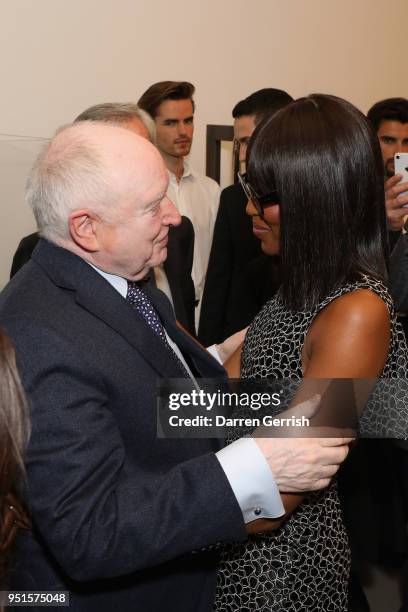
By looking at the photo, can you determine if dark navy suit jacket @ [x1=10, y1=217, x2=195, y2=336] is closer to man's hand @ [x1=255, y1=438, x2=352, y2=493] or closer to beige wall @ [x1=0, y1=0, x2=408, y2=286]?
beige wall @ [x1=0, y1=0, x2=408, y2=286]

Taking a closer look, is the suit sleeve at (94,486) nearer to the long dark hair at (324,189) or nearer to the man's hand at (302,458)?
the man's hand at (302,458)

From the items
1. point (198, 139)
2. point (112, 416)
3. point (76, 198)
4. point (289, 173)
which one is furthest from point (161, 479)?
point (198, 139)

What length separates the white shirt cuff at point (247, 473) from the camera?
1.26 m

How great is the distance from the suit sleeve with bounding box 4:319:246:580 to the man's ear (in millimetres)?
201

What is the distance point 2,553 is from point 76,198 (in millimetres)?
611

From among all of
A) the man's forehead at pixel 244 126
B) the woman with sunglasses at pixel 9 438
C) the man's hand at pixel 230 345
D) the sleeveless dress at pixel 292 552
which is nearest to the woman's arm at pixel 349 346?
the sleeveless dress at pixel 292 552

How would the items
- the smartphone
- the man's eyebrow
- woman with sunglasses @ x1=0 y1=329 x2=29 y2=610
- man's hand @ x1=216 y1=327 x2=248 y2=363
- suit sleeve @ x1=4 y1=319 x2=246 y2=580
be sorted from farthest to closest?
the smartphone → man's hand @ x1=216 y1=327 x2=248 y2=363 → the man's eyebrow → suit sleeve @ x1=4 y1=319 x2=246 y2=580 → woman with sunglasses @ x1=0 y1=329 x2=29 y2=610

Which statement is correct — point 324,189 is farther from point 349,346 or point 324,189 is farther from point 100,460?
point 100,460

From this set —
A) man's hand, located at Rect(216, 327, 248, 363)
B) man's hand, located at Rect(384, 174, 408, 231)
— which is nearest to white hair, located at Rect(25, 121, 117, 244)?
man's hand, located at Rect(216, 327, 248, 363)

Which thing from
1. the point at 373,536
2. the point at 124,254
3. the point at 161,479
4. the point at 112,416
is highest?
the point at 124,254

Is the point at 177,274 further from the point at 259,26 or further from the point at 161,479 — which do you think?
the point at 259,26

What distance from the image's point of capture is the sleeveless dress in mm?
1521

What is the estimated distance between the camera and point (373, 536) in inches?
107

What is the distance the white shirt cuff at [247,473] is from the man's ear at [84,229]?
17.2 inches
